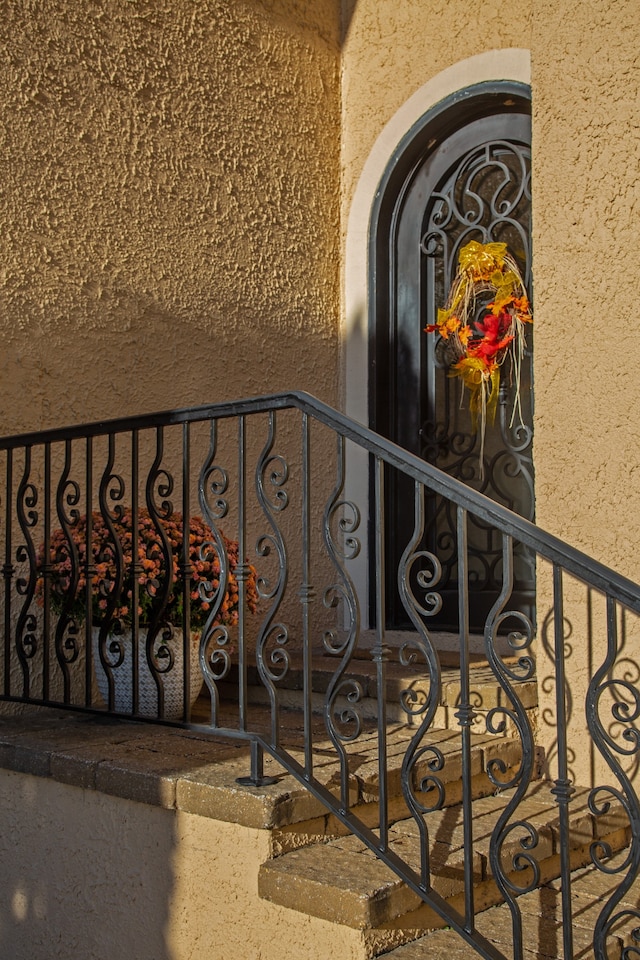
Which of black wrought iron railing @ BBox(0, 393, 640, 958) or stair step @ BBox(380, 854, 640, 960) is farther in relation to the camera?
stair step @ BBox(380, 854, 640, 960)

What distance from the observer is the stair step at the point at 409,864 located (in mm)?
2328

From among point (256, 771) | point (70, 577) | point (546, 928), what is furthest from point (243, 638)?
point (546, 928)

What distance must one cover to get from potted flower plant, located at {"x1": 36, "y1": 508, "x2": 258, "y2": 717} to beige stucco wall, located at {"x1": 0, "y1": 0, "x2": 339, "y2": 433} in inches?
23.3

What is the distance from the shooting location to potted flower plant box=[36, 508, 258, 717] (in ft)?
10.8

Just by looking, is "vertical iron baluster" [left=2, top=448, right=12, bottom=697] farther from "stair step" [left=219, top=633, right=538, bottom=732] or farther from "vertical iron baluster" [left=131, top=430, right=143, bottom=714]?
"stair step" [left=219, top=633, right=538, bottom=732]

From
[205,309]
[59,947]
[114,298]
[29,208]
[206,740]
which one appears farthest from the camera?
[205,309]

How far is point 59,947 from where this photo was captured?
118 inches

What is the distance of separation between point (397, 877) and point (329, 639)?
0.57m

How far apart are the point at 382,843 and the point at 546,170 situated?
2.25 metres

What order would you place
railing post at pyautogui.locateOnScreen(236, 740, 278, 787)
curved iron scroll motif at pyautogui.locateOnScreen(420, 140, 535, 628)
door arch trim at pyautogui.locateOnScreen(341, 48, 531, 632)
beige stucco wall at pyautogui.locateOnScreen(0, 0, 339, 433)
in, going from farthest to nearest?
1. door arch trim at pyautogui.locateOnScreen(341, 48, 531, 632)
2. curved iron scroll motif at pyautogui.locateOnScreen(420, 140, 535, 628)
3. beige stucco wall at pyautogui.locateOnScreen(0, 0, 339, 433)
4. railing post at pyautogui.locateOnScreen(236, 740, 278, 787)

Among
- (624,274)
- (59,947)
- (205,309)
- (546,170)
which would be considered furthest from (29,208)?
(59,947)

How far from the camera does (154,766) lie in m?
2.84

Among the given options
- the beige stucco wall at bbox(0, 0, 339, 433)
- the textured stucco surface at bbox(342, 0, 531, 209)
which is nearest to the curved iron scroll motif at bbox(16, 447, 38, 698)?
the beige stucco wall at bbox(0, 0, 339, 433)

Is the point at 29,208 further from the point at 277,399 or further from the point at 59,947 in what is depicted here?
the point at 59,947
